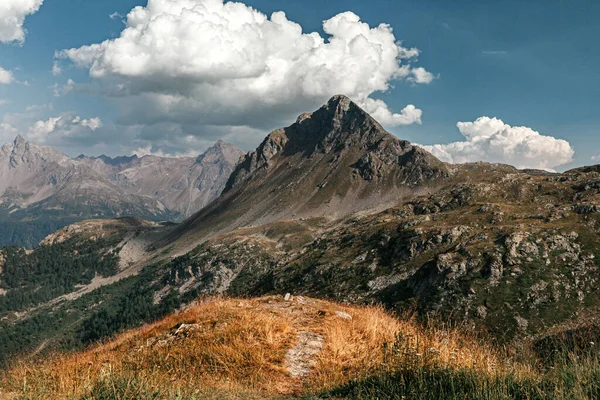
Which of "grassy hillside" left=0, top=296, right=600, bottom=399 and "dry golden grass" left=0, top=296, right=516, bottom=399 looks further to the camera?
"dry golden grass" left=0, top=296, right=516, bottom=399

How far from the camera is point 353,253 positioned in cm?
13150

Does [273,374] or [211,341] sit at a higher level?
[211,341]

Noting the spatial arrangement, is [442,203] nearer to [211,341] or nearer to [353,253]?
[353,253]

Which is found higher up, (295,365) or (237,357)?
(237,357)

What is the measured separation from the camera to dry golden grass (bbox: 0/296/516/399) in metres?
9.21

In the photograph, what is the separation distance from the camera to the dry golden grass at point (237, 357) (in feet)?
30.2

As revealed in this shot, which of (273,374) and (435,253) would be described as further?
(435,253)

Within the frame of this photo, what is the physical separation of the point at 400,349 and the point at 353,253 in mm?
123796

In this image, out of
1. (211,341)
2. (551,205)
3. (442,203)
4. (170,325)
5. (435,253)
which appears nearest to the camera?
(211,341)

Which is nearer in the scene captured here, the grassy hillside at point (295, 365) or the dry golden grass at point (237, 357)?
the grassy hillside at point (295, 365)

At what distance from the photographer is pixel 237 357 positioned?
11.7 meters

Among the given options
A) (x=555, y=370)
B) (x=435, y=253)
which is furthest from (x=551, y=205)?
(x=555, y=370)

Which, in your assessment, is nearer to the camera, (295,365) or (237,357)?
(237,357)

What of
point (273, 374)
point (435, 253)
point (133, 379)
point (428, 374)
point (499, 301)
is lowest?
point (499, 301)
